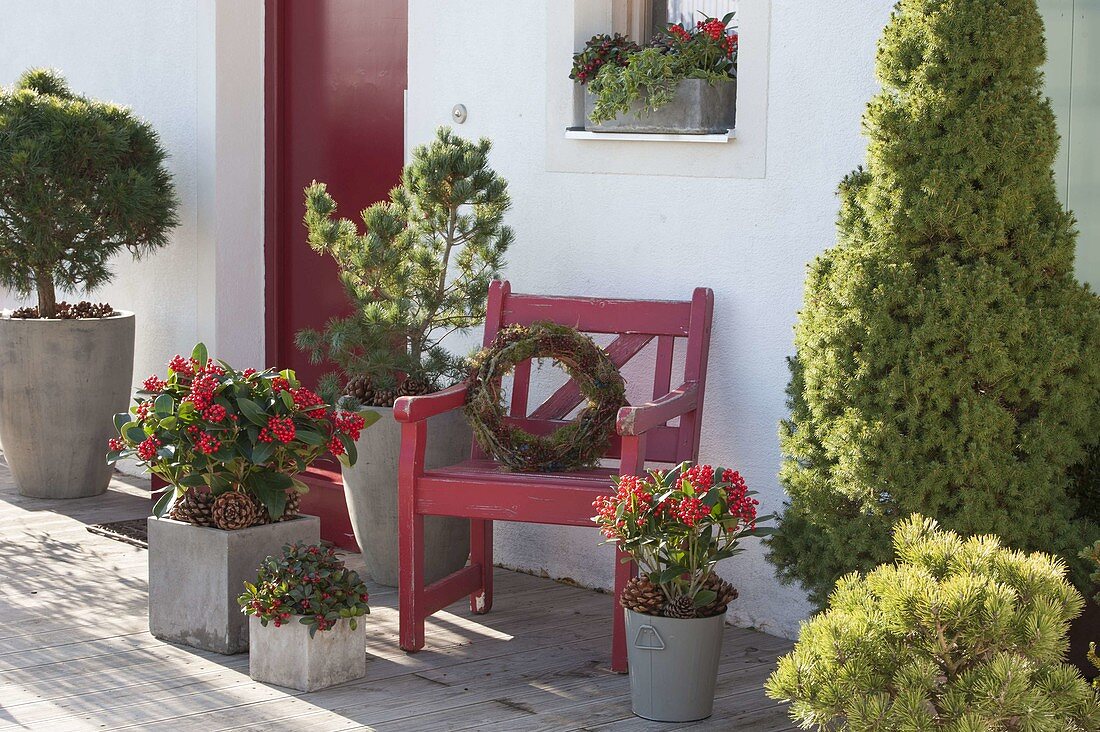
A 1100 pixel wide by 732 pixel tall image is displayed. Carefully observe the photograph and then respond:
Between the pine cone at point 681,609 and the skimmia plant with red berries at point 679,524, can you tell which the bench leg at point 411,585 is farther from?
the pine cone at point 681,609

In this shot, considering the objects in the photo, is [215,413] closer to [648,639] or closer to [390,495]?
[390,495]

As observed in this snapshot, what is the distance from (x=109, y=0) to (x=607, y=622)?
160 inches

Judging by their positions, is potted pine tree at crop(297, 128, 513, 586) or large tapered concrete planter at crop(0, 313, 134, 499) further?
large tapered concrete planter at crop(0, 313, 134, 499)

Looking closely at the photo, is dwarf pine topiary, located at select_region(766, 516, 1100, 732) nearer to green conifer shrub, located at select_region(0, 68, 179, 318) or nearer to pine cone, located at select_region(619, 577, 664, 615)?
pine cone, located at select_region(619, 577, 664, 615)

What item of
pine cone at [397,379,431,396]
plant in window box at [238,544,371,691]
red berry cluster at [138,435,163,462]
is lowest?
plant in window box at [238,544,371,691]

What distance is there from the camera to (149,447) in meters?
4.09

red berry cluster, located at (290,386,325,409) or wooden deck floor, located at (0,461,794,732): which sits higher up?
red berry cluster, located at (290,386,325,409)

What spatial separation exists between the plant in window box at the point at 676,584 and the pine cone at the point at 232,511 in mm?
1087

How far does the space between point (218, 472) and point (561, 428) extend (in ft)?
3.36

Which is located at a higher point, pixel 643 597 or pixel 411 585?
pixel 643 597

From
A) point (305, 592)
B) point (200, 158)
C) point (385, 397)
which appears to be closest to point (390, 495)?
point (385, 397)

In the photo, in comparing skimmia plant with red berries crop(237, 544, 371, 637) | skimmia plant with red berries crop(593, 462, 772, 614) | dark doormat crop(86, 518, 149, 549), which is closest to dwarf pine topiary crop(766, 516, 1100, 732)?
skimmia plant with red berries crop(593, 462, 772, 614)

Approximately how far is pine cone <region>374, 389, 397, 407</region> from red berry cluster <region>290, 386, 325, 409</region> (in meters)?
0.58

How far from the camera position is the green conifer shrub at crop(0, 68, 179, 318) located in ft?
18.6
